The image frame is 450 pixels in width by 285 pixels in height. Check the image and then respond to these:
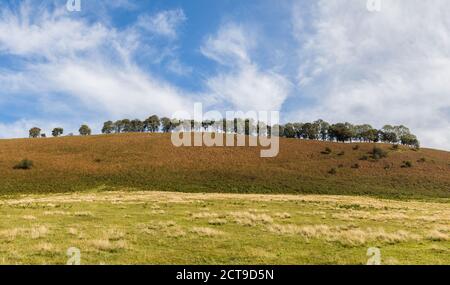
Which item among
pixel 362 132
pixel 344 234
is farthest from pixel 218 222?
pixel 362 132

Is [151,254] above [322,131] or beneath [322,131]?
beneath

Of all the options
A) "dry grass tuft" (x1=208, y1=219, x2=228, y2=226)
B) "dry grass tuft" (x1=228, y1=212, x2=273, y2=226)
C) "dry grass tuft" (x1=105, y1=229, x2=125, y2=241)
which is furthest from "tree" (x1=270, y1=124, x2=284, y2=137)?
"dry grass tuft" (x1=105, y1=229, x2=125, y2=241)

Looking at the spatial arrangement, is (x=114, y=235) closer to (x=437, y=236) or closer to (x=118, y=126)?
(x=437, y=236)

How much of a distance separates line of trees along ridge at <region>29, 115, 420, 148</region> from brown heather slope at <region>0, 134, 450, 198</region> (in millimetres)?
23476

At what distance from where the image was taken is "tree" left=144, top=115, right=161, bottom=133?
175 meters

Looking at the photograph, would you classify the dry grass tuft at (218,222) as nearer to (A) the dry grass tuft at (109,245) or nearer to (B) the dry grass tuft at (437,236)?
(A) the dry grass tuft at (109,245)

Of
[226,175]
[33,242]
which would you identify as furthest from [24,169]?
[33,242]

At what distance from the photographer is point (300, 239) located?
19.9 metres

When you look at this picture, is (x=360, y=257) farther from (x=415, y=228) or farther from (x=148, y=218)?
(x=148, y=218)

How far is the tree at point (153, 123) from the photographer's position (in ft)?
575

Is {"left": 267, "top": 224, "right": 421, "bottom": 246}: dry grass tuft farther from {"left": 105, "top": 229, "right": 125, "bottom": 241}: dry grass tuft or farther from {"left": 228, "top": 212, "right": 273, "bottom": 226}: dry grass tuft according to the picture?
{"left": 105, "top": 229, "right": 125, "bottom": 241}: dry grass tuft

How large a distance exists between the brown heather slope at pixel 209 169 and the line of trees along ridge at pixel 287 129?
23476 millimetres

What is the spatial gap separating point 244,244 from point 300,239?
334 cm
